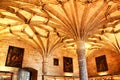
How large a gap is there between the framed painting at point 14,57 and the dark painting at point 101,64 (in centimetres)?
881

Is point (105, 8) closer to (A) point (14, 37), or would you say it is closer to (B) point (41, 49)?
(B) point (41, 49)

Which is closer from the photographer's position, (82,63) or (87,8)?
(82,63)

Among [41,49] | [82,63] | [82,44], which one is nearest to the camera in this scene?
[82,63]

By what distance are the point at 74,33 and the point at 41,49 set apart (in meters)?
5.81

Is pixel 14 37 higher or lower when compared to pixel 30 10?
lower

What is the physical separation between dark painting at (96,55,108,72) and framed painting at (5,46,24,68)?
8.81 meters

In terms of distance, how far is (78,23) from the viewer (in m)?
10.6

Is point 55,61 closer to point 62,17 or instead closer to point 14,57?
point 14,57

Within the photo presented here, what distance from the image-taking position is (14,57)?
13633mm

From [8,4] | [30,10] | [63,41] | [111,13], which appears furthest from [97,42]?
[8,4]

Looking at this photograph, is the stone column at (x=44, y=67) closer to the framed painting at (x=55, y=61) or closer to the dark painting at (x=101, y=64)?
the framed painting at (x=55, y=61)

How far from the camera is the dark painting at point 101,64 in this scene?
51.8 feet

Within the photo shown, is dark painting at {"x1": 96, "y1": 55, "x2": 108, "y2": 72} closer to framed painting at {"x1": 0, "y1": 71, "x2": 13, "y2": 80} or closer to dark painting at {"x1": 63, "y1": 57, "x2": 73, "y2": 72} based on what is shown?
dark painting at {"x1": 63, "y1": 57, "x2": 73, "y2": 72}

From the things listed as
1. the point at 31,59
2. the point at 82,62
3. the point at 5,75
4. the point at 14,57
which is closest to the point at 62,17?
the point at 82,62
